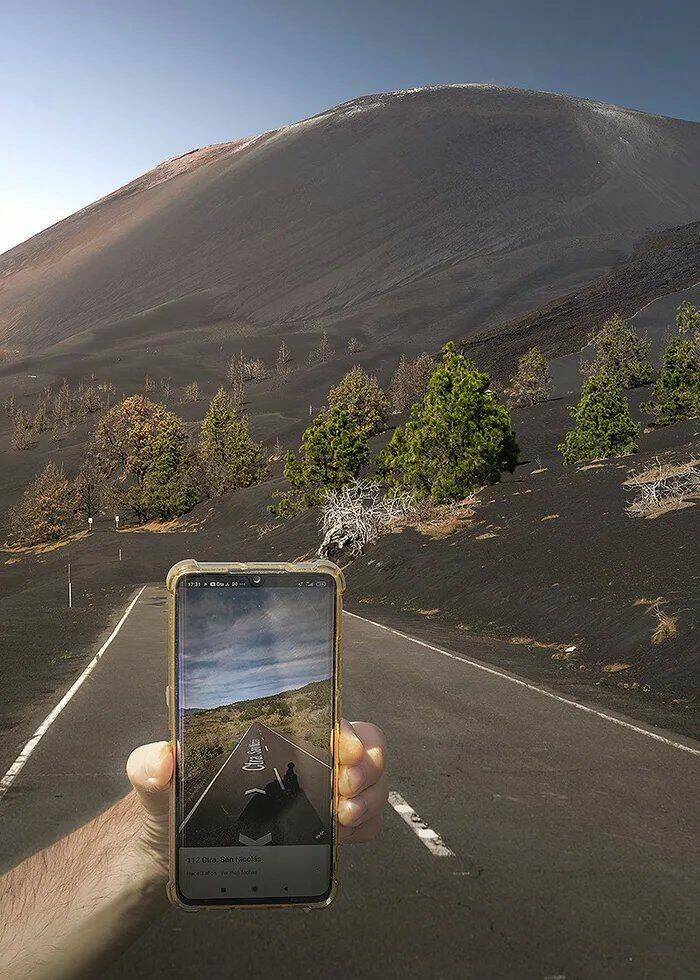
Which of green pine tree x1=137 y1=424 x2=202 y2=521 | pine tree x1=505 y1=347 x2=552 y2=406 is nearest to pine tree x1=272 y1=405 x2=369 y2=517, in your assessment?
green pine tree x1=137 y1=424 x2=202 y2=521

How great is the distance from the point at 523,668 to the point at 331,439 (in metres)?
45.8

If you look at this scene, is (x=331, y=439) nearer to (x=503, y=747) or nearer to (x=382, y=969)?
(x=503, y=747)

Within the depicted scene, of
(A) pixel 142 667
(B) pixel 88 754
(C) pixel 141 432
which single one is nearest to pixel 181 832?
(B) pixel 88 754

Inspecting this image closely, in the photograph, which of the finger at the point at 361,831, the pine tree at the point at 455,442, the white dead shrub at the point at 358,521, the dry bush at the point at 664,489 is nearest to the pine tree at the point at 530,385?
the pine tree at the point at 455,442

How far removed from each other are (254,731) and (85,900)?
2.32ft

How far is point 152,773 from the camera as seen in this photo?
2.63 meters

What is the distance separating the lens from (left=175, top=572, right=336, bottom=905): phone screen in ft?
9.34

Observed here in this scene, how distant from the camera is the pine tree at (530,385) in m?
111

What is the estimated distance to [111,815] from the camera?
2.84 meters

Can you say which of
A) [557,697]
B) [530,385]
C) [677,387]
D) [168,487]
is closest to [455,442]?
[557,697]

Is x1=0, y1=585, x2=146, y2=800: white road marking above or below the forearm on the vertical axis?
below

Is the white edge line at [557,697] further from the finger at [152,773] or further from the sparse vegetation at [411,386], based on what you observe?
the sparse vegetation at [411,386]

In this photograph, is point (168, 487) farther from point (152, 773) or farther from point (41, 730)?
point (152, 773)

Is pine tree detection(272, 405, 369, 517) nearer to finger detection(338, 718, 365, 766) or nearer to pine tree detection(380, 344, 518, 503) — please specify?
pine tree detection(380, 344, 518, 503)
